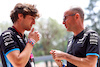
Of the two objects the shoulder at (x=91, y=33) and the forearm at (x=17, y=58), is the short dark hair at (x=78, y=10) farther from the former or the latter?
the forearm at (x=17, y=58)

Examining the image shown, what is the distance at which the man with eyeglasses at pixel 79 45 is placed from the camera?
1.33m

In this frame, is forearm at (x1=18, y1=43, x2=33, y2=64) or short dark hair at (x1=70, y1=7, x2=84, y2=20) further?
short dark hair at (x1=70, y1=7, x2=84, y2=20)

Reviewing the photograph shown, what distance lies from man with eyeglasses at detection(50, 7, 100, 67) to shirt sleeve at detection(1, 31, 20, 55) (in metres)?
0.46

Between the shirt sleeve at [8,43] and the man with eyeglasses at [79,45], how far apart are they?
46 cm

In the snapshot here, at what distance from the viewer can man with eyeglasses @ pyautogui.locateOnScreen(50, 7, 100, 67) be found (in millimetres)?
1327

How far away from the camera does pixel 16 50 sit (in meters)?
1.29

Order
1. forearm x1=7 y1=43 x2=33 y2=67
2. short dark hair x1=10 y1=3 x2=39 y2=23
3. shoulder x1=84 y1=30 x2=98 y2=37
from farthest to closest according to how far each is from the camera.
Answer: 1. short dark hair x1=10 y1=3 x2=39 y2=23
2. shoulder x1=84 y1=30 x2=98 y2=37
3. forearm x1=7 y1=43 x2=33 y2=67

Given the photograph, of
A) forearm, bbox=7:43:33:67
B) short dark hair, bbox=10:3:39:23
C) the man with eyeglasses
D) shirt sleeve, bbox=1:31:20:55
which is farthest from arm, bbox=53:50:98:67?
short dark hair, bbox=10:3:39:23

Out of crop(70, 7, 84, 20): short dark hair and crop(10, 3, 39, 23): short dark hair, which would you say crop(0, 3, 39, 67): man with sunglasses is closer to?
crop(10, 3, 39, 23): short dark hair

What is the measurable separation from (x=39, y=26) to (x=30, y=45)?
45.5 ft

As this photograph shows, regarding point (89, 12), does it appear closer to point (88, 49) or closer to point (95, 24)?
point (95, 24)

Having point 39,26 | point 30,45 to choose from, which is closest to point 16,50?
point 30,45

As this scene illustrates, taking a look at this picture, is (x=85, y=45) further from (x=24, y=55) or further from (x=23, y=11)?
(x=23, y=11)

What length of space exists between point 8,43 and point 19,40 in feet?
0.59
